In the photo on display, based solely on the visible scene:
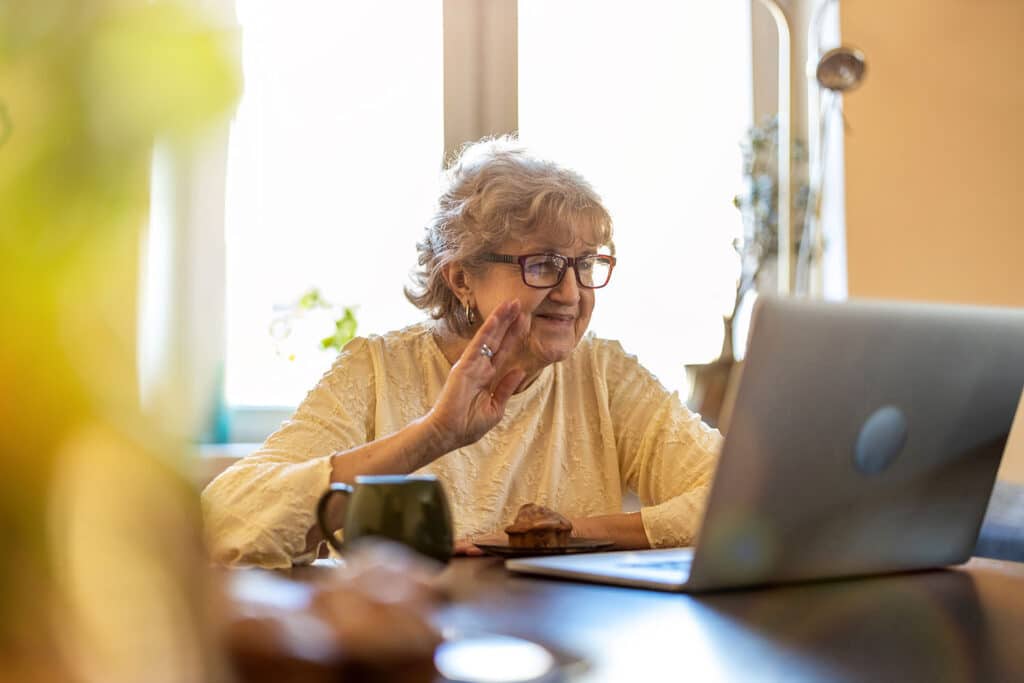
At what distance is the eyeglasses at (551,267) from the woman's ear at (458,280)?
101mm

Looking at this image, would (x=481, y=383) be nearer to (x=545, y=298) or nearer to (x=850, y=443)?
(x=545, y=298)

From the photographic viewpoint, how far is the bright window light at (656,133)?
11.0 ft

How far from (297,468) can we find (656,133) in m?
2.28

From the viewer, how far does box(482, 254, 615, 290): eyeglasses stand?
6.30 feet

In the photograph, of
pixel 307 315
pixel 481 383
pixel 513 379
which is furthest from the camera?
pixel 307 315

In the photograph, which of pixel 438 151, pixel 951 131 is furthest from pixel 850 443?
pixel 951 131

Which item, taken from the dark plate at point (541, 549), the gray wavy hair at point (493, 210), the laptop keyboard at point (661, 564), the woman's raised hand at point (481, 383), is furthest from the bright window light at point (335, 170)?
the laptop keyboard at point (661, 564)

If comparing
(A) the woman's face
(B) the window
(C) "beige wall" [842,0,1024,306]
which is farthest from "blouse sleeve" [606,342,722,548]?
(C) "beige wall" [842,0,1024,306]

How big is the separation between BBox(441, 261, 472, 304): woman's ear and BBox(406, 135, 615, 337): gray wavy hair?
12 mm

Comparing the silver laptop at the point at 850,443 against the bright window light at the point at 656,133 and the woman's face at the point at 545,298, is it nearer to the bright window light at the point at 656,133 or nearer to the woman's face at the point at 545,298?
the woman's face at the point at 545,298

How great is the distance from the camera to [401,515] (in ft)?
3.01

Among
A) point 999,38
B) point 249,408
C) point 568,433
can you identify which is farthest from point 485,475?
point 999,38

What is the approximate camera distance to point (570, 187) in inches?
77.9

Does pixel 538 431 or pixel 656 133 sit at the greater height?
pixel 656 133
